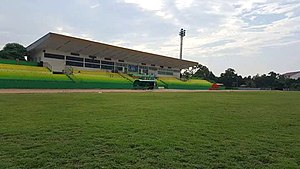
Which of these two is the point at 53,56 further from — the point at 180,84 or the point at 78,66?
the point at 180,84

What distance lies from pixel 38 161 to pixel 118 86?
41169 mm

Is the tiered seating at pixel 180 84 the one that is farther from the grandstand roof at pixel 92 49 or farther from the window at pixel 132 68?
the window at pixel 132 68

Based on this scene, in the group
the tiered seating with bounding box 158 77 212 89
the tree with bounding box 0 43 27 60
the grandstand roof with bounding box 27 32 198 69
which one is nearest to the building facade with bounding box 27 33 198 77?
the grandstand roof with bounding box 27 32 198 69

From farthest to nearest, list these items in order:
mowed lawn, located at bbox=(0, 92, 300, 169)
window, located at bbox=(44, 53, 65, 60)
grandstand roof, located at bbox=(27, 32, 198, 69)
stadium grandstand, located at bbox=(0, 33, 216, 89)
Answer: window, located at bbox=(44, 53, 65, 60), grandstand roof, located at bbox=(27, 32, 198, 69), stadium grandstand, located at bbox=(0, 33, 216, 89), mowed lawn, located at bbox=(0, 92, 300, 169)

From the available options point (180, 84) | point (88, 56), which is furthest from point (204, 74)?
point (88, 56)

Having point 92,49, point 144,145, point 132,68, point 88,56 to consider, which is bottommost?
point 144,145

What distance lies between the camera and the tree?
150ft

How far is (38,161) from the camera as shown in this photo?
392cm

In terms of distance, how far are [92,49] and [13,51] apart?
14.0 metres

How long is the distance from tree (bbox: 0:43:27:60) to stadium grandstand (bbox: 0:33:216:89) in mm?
1486

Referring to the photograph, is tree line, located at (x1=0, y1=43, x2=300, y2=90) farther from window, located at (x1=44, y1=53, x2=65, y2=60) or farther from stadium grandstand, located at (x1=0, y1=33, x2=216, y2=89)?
window, located at (x1=44, y1=53, x2=65, y2=60)

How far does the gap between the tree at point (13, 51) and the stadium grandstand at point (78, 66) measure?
4.87ft

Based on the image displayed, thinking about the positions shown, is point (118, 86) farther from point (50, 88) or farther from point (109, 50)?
point (50, 88)

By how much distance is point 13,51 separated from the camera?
4559 cm
